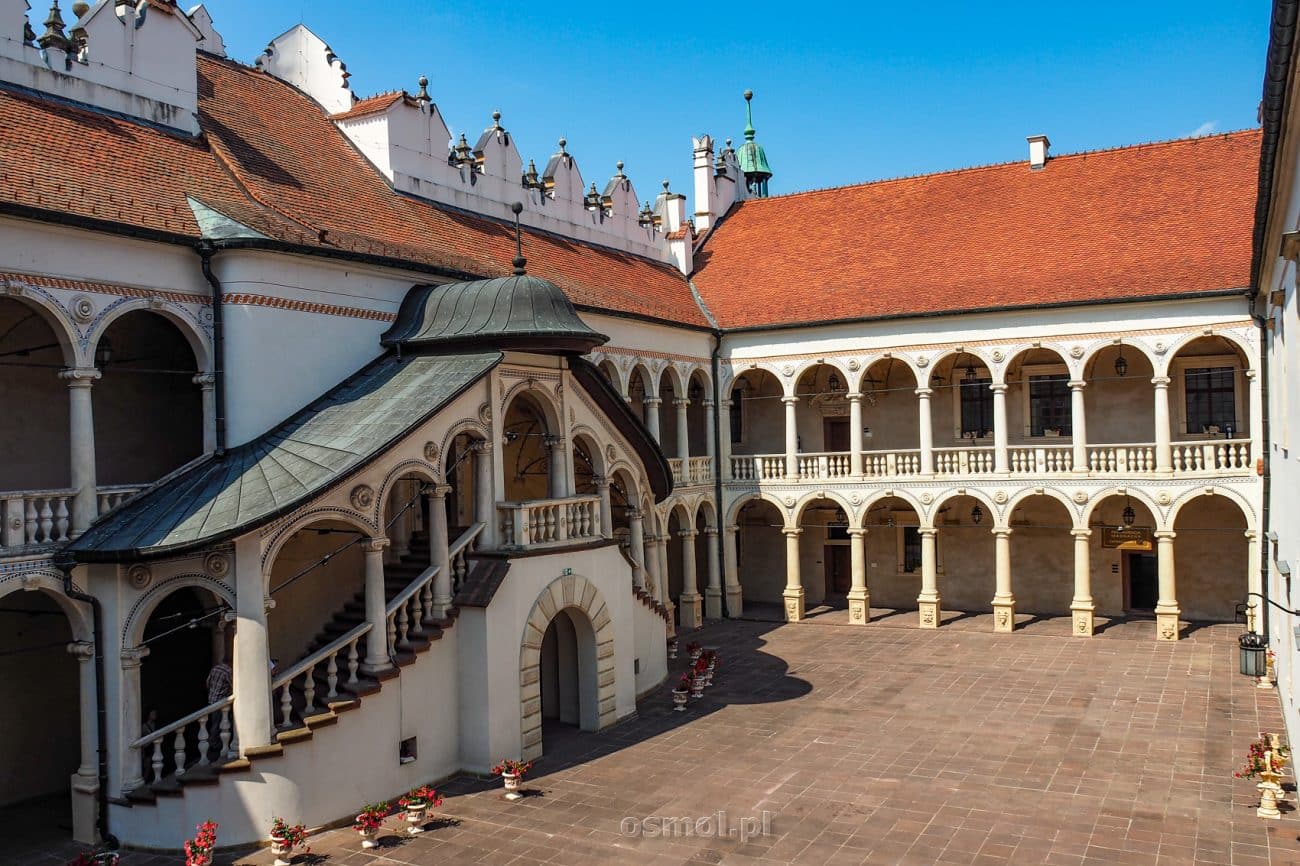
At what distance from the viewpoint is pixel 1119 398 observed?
28891mm

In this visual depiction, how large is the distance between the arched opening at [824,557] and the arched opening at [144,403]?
1920cm

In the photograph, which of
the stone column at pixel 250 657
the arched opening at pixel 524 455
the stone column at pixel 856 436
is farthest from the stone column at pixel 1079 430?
the stone column at pixel 250 657

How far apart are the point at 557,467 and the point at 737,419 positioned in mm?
15646

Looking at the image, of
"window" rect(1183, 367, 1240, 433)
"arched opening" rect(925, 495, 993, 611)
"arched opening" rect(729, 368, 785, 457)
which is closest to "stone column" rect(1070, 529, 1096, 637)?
"arched opening" rect(925, 495, 993, 611)

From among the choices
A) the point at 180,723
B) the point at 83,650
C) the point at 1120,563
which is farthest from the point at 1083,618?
the point at 83,650

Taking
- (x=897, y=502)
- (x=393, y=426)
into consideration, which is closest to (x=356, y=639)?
(x=393, y=426)

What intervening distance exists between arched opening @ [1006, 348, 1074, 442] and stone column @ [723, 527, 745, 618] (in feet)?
25.8

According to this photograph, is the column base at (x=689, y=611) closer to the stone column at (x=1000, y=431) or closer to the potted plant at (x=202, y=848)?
the stone column at (x=1000, y=431)

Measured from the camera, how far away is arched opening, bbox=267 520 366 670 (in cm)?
1722

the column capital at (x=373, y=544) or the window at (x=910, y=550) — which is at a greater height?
the column capital at (x=373, y=544)

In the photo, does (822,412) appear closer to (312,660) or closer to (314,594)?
(314,594)

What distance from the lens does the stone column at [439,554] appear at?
16375 mm

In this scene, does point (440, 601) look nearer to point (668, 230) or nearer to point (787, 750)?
point (787, 750)

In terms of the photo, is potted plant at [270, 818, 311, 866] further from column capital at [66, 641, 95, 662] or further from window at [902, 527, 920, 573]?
window at [902, 527, 920, 573]
